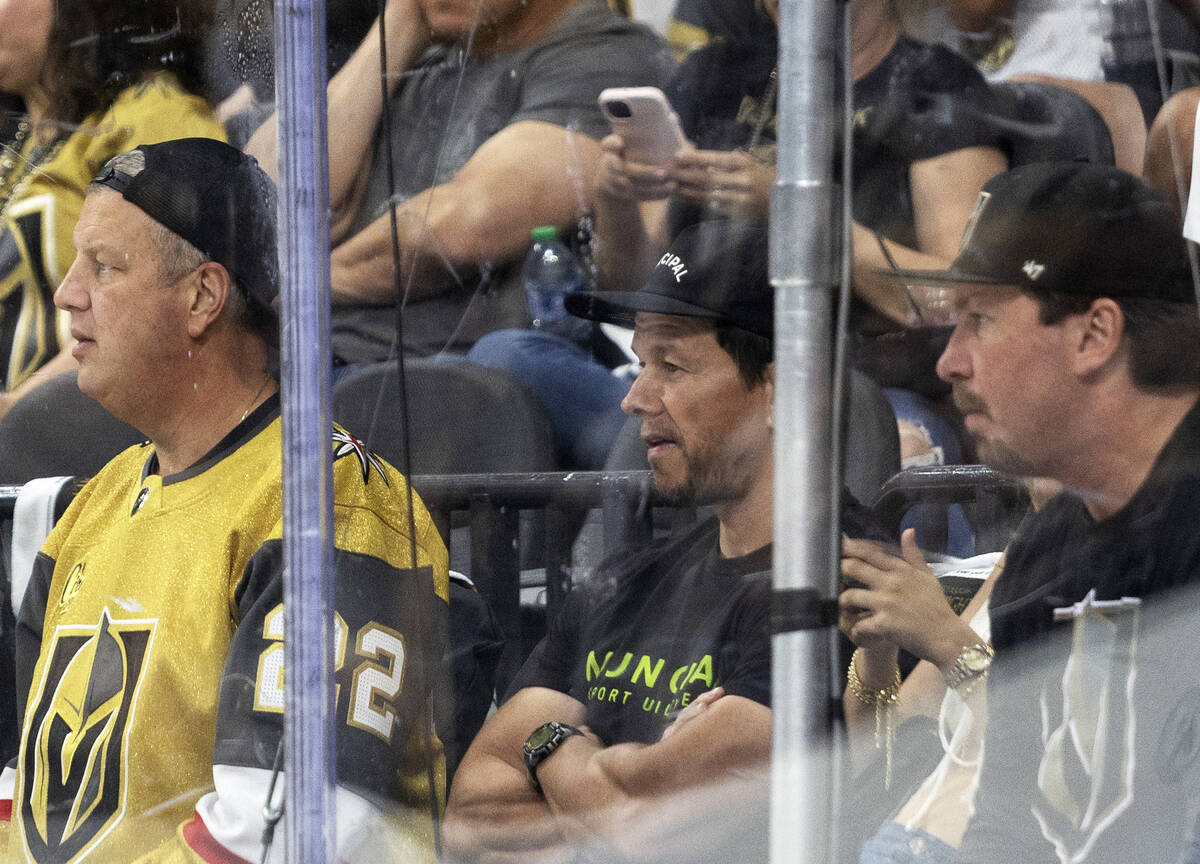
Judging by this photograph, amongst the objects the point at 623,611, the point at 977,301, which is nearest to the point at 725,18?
the point at 977,301

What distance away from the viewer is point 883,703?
52.1 inches

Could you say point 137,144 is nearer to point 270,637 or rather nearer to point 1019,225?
point 270,637

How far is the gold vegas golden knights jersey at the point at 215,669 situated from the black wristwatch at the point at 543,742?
0.12m

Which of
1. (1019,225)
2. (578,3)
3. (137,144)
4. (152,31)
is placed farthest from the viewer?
(152,31)

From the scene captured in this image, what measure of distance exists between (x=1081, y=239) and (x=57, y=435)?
1.48 metres

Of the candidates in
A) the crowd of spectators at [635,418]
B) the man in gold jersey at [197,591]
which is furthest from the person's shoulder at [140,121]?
the man in gold jersey at [197,591]

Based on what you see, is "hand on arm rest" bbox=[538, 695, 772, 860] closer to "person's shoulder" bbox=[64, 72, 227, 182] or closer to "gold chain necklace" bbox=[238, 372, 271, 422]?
"gold chain necklace" bbox=[238, 372, 271, 422]

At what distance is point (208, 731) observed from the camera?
1.53 m

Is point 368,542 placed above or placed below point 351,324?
below

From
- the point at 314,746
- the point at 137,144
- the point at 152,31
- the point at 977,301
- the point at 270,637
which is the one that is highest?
the point at 152,31

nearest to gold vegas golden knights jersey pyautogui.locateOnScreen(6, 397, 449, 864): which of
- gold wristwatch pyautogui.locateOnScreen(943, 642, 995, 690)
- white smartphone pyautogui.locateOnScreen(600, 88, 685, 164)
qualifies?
white smartphone pyautogui.locateOnScreen(600, 88, 685, 164)

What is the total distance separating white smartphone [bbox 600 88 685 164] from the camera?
66.1 inches

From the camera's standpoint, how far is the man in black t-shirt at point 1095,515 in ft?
3.85

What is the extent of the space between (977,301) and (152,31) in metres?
1.46
